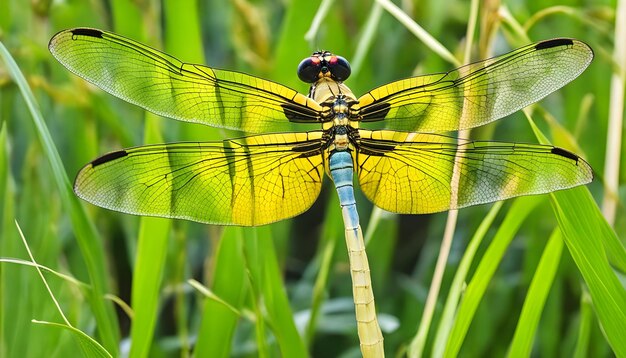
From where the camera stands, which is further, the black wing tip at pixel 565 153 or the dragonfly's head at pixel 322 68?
the dragonfly's head at pixel 322 68

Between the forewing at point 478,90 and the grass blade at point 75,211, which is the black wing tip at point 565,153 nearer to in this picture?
the forewing at point 478,90

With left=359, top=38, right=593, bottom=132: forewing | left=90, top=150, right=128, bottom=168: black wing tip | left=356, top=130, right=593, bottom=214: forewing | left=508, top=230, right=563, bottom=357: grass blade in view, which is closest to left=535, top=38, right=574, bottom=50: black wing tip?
left=359, top=38, right=593, bottom=132: forewing

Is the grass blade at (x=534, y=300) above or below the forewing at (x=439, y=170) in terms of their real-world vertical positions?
below

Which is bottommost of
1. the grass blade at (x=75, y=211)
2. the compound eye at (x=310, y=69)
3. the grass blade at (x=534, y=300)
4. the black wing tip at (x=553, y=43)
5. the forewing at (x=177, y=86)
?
the grass blade at (x=534, y=300)

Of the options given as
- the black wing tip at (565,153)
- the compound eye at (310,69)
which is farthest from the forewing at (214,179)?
the black wing tip at (565,153)

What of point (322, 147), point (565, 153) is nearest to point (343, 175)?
point (322, 147)

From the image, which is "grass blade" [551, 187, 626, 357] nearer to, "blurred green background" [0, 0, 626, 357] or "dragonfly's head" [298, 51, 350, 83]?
"blurred green background" [0, 0, 626, 357]

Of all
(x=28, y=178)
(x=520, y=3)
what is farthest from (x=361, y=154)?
(x=520, y=3)
